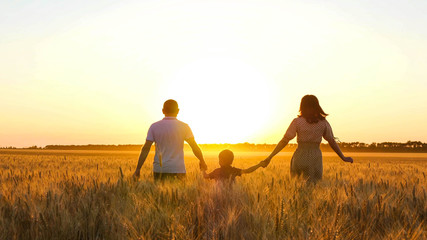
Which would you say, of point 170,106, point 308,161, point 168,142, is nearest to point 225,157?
point 168,142

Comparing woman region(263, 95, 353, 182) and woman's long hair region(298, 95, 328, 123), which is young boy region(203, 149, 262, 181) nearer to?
woman region(263, 95, 353, 182)

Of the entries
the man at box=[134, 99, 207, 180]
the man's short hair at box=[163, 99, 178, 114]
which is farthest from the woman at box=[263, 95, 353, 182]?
the man's short hair at box=[163, 99, 178, 114]

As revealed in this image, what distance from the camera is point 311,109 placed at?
6.26 metres

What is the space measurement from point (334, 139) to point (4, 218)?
17.4ft

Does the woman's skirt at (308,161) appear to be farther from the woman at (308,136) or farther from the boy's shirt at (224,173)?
the boy's shirt at (224,173)

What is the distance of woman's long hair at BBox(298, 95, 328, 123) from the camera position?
6.23 m

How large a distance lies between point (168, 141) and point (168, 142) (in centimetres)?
2

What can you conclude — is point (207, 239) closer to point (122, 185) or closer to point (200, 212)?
point (200, 212)

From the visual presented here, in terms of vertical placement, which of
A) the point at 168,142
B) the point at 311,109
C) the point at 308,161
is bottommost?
the point at 308,161

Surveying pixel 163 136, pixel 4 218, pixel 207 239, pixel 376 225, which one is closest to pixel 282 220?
pixel 207 239

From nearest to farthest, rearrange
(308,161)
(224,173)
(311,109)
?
1. (224,173)
2. (311,109)
3. (308,161)

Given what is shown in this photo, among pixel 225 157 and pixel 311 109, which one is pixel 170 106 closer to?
pixel 225 157

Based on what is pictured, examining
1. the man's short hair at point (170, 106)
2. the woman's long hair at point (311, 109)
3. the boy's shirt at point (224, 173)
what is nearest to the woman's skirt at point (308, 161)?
the woman's long hair at point (311, 109)

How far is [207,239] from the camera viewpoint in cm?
237
